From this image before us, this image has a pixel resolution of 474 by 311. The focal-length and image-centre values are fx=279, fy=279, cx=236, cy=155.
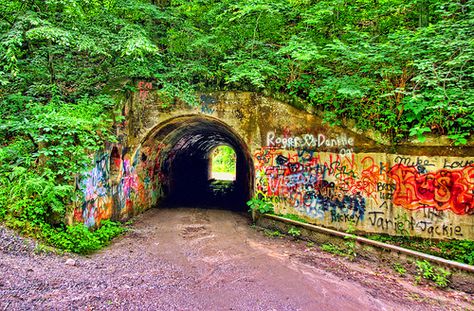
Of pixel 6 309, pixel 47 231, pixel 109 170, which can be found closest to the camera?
pixel 6 309

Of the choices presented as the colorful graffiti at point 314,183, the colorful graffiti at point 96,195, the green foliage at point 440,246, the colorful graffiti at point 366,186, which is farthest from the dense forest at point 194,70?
the green foliage at point 440,246

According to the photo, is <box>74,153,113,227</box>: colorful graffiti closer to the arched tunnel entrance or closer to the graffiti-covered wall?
the arched tunnel entrance

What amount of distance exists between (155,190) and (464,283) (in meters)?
10.4

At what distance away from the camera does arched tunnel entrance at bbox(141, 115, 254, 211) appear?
10414 millimetres

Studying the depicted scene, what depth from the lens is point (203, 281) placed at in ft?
17.0

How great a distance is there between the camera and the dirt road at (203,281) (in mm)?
4145

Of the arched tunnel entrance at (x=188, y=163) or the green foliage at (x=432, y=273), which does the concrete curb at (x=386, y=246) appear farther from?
the arched tunnel entrance at (x=188, y=163)

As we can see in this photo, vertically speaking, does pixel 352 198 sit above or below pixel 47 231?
above

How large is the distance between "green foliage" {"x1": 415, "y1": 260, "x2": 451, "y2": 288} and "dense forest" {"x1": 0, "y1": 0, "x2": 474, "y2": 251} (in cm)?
294

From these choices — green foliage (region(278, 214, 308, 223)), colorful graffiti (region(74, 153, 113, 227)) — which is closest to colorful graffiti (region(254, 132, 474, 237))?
green foliage (region(278, 214, 308, 223))

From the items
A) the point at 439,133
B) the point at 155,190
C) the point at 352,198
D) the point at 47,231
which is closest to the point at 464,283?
the point at 352,198

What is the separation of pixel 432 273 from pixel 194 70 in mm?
7898

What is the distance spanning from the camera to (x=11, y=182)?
6.00 metres

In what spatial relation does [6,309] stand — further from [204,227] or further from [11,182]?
[204,227]
